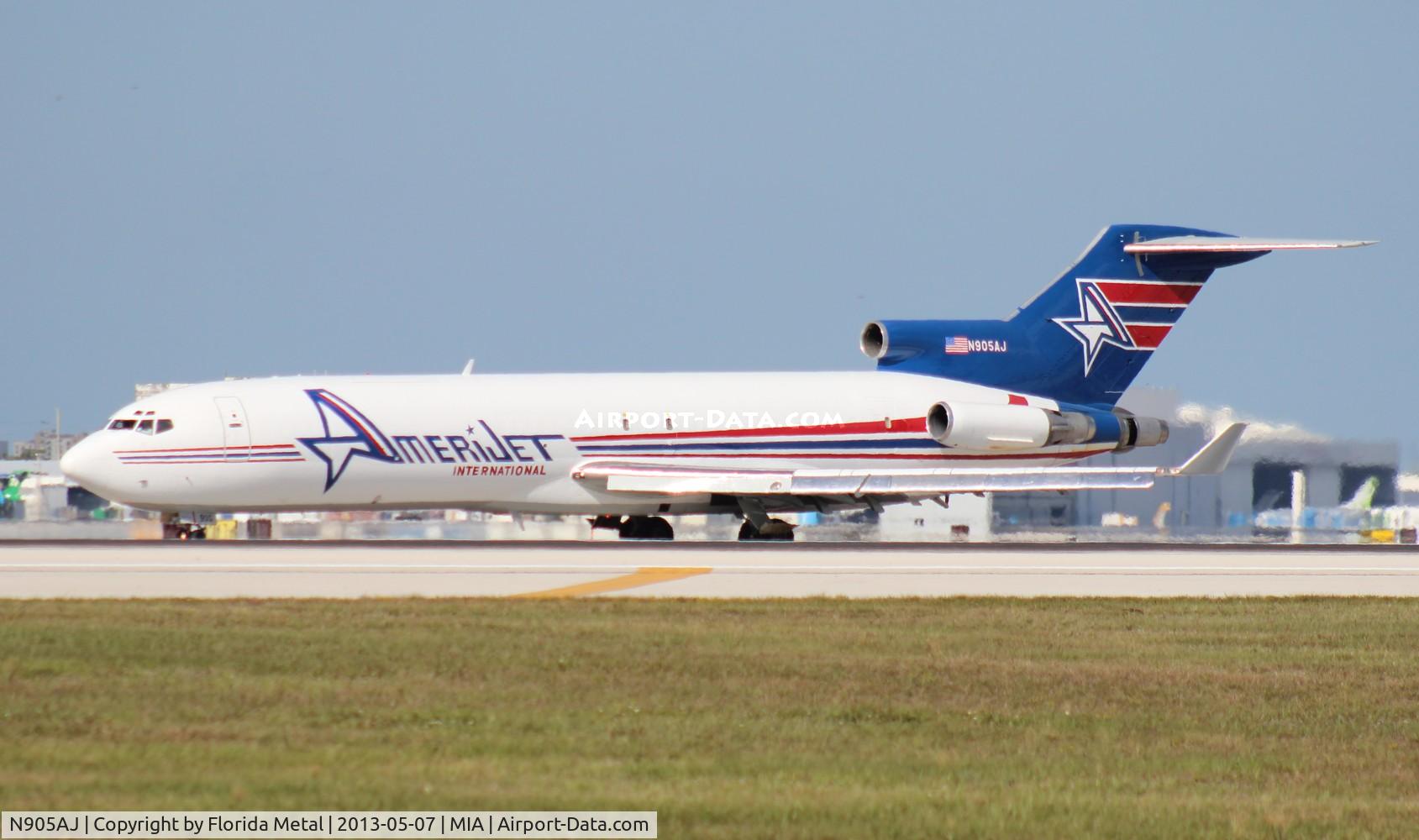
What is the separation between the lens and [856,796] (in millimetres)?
10195

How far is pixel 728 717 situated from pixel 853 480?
23860 millimetres

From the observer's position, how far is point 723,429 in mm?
38188

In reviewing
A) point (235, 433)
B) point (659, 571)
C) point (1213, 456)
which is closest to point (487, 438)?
point (235, 433)

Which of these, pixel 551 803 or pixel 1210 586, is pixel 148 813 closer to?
pixel 551 803

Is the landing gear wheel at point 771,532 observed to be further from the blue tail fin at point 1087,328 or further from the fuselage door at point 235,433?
the fuselage door at point 235,433

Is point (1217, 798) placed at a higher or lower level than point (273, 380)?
lower

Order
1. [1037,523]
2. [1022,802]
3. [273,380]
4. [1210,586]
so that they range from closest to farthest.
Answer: [1022,802], [1210,586], [273,380], [1037,523]

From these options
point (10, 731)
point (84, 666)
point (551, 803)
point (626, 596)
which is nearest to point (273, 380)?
point (626, 596)

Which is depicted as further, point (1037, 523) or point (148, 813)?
point (1037, 523)

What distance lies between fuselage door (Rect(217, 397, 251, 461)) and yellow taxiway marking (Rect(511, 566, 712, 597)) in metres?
12.6

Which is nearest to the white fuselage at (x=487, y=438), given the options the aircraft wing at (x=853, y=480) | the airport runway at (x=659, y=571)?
the aircraft wing at (x=853, y=480)

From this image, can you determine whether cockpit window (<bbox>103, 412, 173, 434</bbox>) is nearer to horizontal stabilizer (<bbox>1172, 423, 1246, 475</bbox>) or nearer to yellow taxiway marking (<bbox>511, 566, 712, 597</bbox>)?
yellow taxiway marking (<bbox>511, 566, 712, 597</bbox>)

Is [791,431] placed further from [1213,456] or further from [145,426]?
[145,426]

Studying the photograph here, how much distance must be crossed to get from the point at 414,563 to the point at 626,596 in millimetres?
5150
